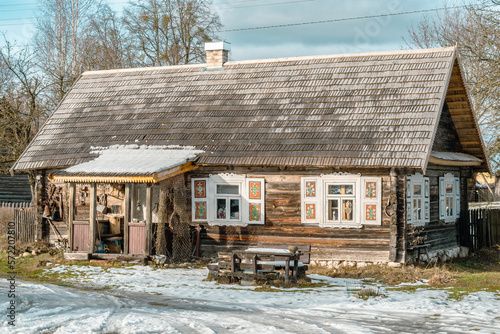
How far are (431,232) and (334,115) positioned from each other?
4454mm

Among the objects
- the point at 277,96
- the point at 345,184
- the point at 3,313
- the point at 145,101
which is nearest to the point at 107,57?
the point at 145,101

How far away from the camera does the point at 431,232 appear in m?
19.0

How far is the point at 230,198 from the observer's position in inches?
724

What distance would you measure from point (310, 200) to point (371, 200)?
5.36 ft

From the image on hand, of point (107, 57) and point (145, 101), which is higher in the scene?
point (107, 57)

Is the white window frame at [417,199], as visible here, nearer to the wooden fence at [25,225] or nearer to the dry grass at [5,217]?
the wooden fence at [25,225]

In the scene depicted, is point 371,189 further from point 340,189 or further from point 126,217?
point 126,217

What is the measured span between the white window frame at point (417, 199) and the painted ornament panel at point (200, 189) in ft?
18.3

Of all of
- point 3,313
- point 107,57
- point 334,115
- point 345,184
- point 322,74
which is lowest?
point 3,313

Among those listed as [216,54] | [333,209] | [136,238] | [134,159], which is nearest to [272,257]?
[333,209]

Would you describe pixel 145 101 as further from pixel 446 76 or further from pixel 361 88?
pixel 446 76

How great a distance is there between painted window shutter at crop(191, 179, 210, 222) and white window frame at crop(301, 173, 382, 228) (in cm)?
278

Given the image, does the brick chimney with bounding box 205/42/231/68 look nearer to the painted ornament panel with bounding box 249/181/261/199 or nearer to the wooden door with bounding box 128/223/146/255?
the painted ornament panel with bounding box 249/181/261/199

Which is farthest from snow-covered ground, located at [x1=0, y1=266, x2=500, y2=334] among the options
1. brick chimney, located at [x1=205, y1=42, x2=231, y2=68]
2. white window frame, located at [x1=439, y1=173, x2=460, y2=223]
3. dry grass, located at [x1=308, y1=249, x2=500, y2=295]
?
brick chimney, located at [x1=205, y1=42, x2=231, y2=68]
